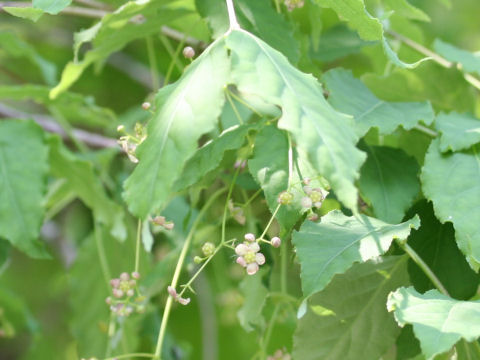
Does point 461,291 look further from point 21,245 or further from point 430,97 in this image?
point 21,245

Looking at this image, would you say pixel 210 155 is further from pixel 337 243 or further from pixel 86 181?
pixel 86 181

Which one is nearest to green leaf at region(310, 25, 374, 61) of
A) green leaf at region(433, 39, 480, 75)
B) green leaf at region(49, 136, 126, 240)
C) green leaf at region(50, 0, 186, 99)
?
green leaf at region(433, 39, 480, 75)

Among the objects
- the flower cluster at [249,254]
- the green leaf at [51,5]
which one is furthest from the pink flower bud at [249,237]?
the green leaf at [51,5]

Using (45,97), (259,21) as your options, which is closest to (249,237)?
(259,21)

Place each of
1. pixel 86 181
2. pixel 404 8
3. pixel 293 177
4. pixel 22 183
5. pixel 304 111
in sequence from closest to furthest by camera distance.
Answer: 1. pixel 304 111
2. pixel 293 177
3. pixel 404 8
4. pixel 22 183
5. pixel 86 181

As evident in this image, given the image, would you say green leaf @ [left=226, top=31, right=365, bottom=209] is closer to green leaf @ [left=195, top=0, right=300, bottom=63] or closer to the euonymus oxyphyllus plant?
the euonymus oxyphyllus plant

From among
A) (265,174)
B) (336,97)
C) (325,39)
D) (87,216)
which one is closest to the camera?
(265,174)

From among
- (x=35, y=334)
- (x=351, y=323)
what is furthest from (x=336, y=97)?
(x=35, y=334)
